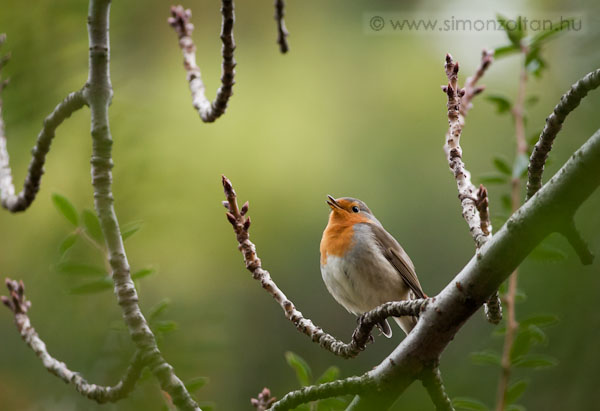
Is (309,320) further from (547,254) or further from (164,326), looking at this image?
(547,254)

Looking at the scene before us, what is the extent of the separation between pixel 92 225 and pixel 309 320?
72cm

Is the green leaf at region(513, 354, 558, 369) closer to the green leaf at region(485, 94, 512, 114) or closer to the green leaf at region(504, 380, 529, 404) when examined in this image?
the green leaf at region(504, 380, 529, 404)

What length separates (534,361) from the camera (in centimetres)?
164

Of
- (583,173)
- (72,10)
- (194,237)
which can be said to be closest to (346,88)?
(194,237)

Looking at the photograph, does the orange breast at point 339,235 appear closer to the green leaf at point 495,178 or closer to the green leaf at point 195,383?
the green leaf at point 495,178

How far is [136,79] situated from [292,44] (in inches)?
131

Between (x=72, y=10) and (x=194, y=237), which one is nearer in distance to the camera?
(x=72, y=10)

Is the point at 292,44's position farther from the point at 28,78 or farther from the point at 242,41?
the point at 28,78

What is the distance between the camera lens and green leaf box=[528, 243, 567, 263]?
58.2 inches

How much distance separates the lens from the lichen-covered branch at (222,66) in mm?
2059

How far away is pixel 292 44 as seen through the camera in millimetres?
5812

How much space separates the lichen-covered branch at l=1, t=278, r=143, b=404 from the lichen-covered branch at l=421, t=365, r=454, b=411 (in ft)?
2.11

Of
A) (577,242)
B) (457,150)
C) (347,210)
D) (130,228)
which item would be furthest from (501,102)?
(347,210)

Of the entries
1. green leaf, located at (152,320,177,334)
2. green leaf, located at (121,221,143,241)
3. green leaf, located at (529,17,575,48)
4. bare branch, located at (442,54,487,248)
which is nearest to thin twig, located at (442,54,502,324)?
bare branch, located at (442,54,487,248)
